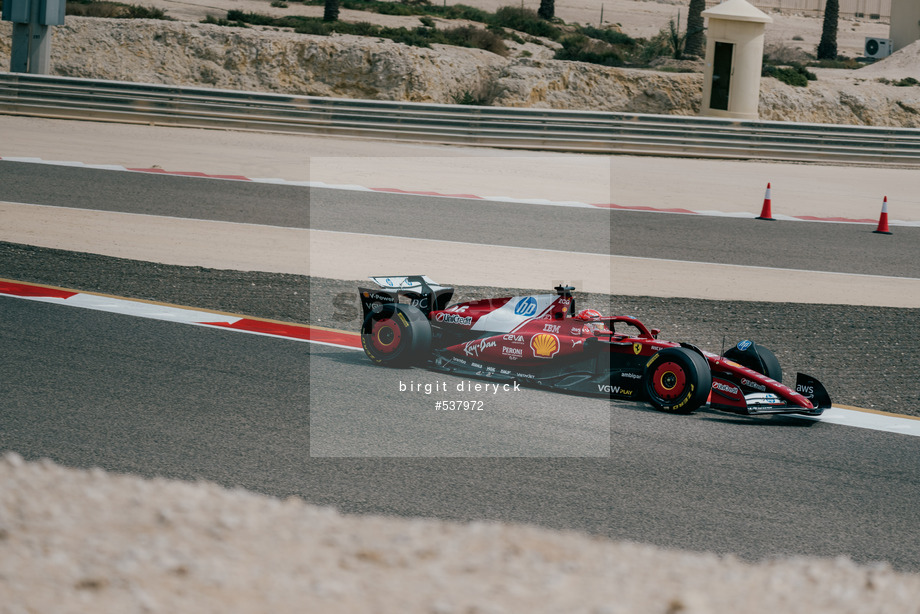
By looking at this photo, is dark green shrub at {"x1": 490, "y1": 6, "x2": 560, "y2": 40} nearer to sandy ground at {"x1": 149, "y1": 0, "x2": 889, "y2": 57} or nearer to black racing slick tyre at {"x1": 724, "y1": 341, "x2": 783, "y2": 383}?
sandy ground at {"x1": 149, "y1": 0, "x2": 889, "y2": 57}

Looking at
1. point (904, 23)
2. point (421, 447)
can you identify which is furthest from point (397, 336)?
point (904, 23)

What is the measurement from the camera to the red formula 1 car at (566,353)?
7.43 metres

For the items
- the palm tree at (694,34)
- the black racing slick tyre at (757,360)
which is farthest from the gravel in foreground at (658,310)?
the palm tree at (694,34)

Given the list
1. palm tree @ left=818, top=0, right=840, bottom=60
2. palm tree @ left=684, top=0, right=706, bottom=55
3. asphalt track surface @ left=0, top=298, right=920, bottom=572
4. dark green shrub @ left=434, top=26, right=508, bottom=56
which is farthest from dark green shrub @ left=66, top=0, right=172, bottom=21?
asphalt track surface @ left=0, top=298, right=920, bottom=572

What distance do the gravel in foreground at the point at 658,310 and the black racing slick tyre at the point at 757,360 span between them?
1496 mm

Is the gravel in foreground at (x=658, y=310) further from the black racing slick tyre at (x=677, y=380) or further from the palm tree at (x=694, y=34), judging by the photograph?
the palm tree at (x=694, y=34)

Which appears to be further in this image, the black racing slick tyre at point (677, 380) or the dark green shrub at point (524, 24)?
the dark green shrub at point (524, 24)

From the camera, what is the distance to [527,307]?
26.7 ft

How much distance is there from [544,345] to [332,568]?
4038 millimetres

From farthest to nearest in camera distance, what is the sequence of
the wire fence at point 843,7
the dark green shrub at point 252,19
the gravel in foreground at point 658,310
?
1. the wire fence at point 843,7
2. the dark green shrub at point 252,19
3. the gravel in foreground at point 658,310

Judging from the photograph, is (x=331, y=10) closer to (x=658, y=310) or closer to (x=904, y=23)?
(x=904, y=23)

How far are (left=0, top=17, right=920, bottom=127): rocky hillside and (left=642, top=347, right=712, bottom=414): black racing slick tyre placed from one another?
24.7m

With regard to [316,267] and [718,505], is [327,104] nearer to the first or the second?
[316,267]

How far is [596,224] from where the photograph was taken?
16562mm
